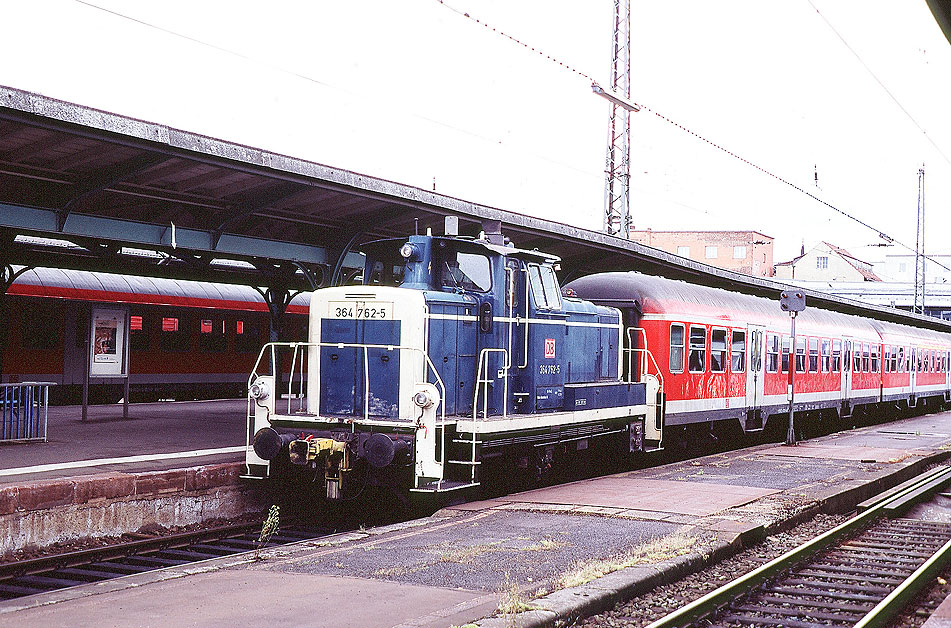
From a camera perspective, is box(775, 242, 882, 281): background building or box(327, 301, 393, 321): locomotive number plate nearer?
box(327, 301, 393, 321): locomotive number plate

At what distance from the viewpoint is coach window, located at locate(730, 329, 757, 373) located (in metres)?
17.8

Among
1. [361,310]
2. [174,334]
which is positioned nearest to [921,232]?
[174,334]

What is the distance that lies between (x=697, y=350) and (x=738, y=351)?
2.06 meters

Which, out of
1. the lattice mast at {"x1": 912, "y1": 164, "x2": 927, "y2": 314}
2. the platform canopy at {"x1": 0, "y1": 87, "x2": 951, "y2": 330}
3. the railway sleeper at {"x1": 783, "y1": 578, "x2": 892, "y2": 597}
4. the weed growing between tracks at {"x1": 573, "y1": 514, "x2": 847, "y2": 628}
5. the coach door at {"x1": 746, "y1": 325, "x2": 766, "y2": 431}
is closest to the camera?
the weed growing between tracks at {"x1": 573, "y1": 514, "x2": 847, "y2": 628}

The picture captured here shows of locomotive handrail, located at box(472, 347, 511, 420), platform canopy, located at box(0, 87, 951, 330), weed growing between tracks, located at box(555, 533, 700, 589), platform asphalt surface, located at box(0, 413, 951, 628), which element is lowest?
platform asphalt surface, located at box(0, 413, 951, 628)

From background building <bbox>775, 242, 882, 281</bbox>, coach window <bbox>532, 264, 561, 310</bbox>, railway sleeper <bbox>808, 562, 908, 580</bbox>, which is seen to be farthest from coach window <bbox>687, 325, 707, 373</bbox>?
background building <bbox>775, 242, 882, 281</bbox>

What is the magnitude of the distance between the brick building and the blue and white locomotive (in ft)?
264

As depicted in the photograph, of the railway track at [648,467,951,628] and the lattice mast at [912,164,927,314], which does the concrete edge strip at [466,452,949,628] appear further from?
the lattice mast at [912,164,927,314]

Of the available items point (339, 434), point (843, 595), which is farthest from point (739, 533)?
point (339, 434)

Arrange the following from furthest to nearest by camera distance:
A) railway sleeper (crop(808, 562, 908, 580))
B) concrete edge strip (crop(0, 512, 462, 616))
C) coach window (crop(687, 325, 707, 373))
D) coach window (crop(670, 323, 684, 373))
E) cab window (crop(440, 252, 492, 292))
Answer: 1. coach window (crop(687, 325, 707, 373))
2. coach window (crop(670, 323, 684, 373))
3. cab window (crop(440, 252, 492, 292))
4. railway sleeper (crop(808, 562, 908, 580))
5. concrete edge strip (crop(0, 512, 462, 616))

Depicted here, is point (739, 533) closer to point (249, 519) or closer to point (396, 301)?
point (396, 301)

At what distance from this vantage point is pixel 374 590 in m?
6.18

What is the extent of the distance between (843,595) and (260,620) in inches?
172

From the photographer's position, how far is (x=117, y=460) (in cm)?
1153
